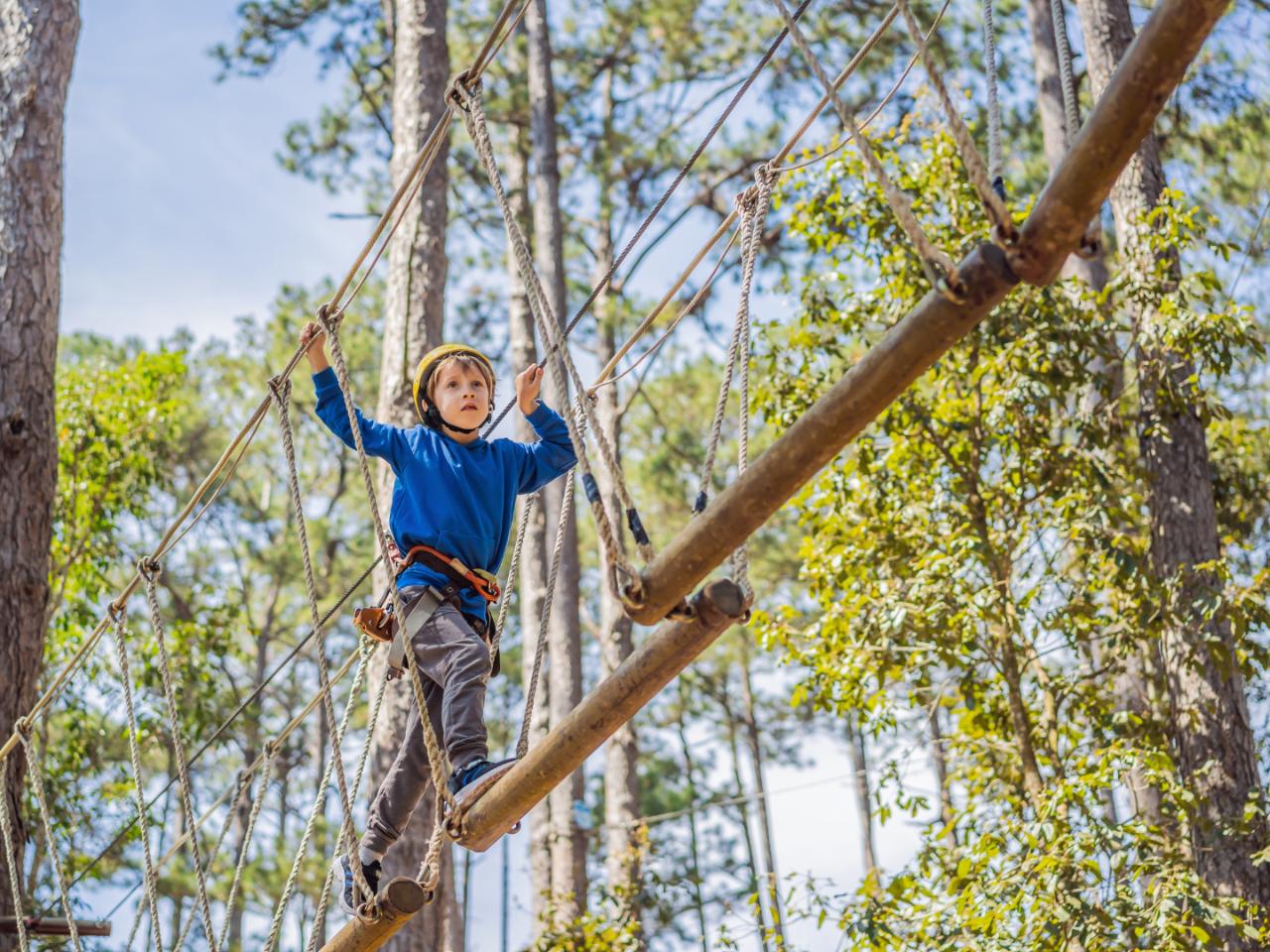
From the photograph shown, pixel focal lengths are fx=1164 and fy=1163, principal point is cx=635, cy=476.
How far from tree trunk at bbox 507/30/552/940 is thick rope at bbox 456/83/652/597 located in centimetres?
443

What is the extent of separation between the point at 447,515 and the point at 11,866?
1.86m

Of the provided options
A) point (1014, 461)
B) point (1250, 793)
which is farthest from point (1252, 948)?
point (1014, 461)

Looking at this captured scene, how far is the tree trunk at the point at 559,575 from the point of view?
689 centimetres

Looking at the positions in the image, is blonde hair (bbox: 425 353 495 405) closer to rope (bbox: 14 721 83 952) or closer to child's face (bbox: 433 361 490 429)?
child's face (bbox: 433 361 490 429)

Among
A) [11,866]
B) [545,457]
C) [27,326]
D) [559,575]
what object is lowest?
[11,866]

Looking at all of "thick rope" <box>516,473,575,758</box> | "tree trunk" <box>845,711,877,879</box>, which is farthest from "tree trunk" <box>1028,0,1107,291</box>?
"tree trunk" <box>845,711,877,879</box>

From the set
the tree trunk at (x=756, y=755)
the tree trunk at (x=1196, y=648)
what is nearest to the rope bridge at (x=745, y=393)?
the tree trunk at (x=1196, y=648)

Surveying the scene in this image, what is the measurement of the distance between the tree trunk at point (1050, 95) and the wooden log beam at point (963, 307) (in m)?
5.11

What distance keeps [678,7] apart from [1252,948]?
7.87 metres

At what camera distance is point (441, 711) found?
2211 millimetres

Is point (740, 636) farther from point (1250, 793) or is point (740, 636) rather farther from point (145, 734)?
point (1250, 793)

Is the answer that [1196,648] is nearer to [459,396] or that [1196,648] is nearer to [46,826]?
[459,396]

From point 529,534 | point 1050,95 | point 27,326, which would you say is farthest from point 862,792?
point 27,326

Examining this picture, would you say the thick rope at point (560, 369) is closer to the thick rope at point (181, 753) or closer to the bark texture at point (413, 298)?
the thick rope at point (181, 753)
